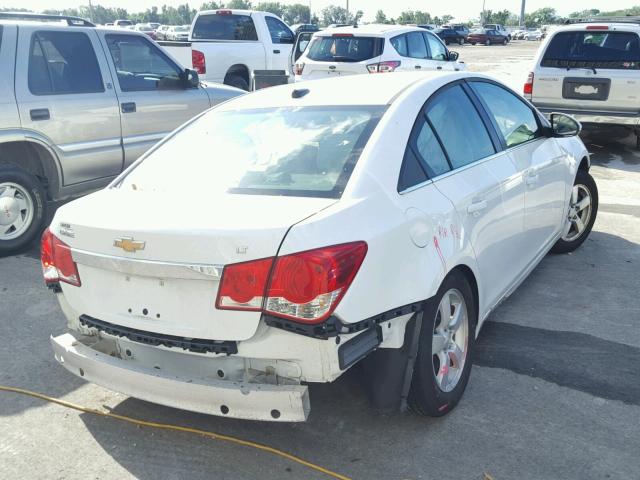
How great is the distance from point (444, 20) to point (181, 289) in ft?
396

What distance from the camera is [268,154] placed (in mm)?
3396

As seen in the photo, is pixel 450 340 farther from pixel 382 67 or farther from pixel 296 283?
pixel 382 67

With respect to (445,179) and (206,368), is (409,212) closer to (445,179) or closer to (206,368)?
(445,179)

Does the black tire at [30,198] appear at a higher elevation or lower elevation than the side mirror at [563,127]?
lower

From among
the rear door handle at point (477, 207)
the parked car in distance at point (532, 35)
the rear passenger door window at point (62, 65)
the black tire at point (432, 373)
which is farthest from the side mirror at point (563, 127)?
the parked car in distance at point (532, 35)

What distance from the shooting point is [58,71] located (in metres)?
6.42

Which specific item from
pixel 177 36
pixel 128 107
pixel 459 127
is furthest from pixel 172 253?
pixel 177 36

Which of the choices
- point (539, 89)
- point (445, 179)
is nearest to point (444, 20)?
point (539, 89)

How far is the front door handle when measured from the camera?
6910mm

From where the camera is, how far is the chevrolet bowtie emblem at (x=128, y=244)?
2.82 meters

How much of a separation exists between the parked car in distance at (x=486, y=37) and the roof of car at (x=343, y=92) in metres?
60.9

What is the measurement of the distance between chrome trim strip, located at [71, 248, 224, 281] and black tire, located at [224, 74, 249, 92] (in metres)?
11.8

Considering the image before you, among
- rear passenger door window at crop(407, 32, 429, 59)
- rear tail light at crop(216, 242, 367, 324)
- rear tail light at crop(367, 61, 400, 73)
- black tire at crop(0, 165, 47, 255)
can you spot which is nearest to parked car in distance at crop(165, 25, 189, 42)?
rear tail light at crop(367, 61, 400, 73)

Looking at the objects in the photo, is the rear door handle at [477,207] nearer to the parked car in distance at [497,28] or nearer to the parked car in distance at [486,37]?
the parked car in distance at [486,37]
